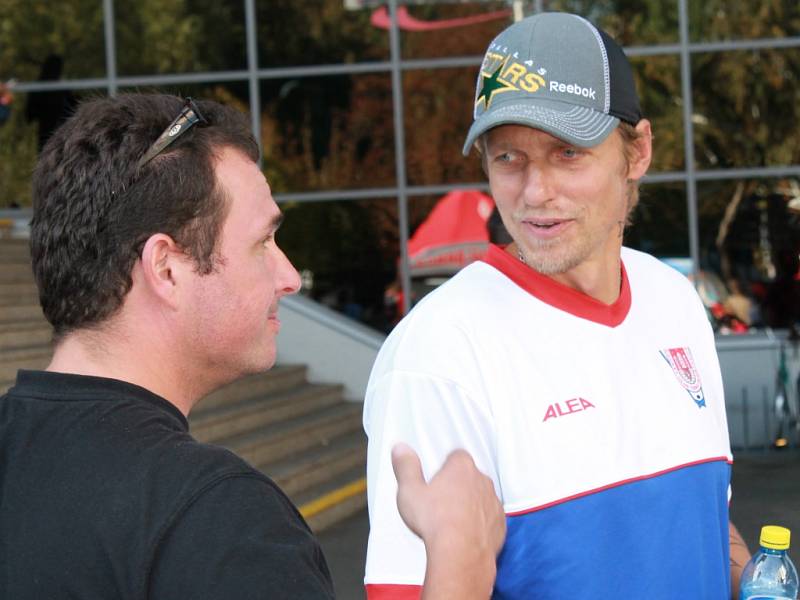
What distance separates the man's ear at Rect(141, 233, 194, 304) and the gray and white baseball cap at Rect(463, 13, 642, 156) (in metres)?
0.79


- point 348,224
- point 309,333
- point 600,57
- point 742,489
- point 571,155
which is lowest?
point 742,489

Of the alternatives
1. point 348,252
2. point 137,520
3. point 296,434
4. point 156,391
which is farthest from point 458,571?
point 348,252

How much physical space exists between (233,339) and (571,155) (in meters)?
0.90

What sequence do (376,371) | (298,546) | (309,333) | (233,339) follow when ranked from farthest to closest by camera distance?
(309,333), (376,371), (233,339), (298,546)

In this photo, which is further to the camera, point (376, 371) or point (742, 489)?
point (742, 489)

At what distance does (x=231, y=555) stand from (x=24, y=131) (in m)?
12.8

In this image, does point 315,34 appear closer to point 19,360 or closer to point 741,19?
point 741,19

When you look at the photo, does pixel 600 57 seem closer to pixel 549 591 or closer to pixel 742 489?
pixel 549 591

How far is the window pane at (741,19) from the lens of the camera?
40.9 ft

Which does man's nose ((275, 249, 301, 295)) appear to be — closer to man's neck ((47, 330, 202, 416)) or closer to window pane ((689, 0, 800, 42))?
man's neck ((47, 330, 202, 416))

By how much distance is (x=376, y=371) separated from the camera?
6.87 feet

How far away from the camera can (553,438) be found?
2.00m

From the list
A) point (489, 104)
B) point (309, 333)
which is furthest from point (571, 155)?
point (309, 333)

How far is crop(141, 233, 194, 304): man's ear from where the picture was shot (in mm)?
1606
